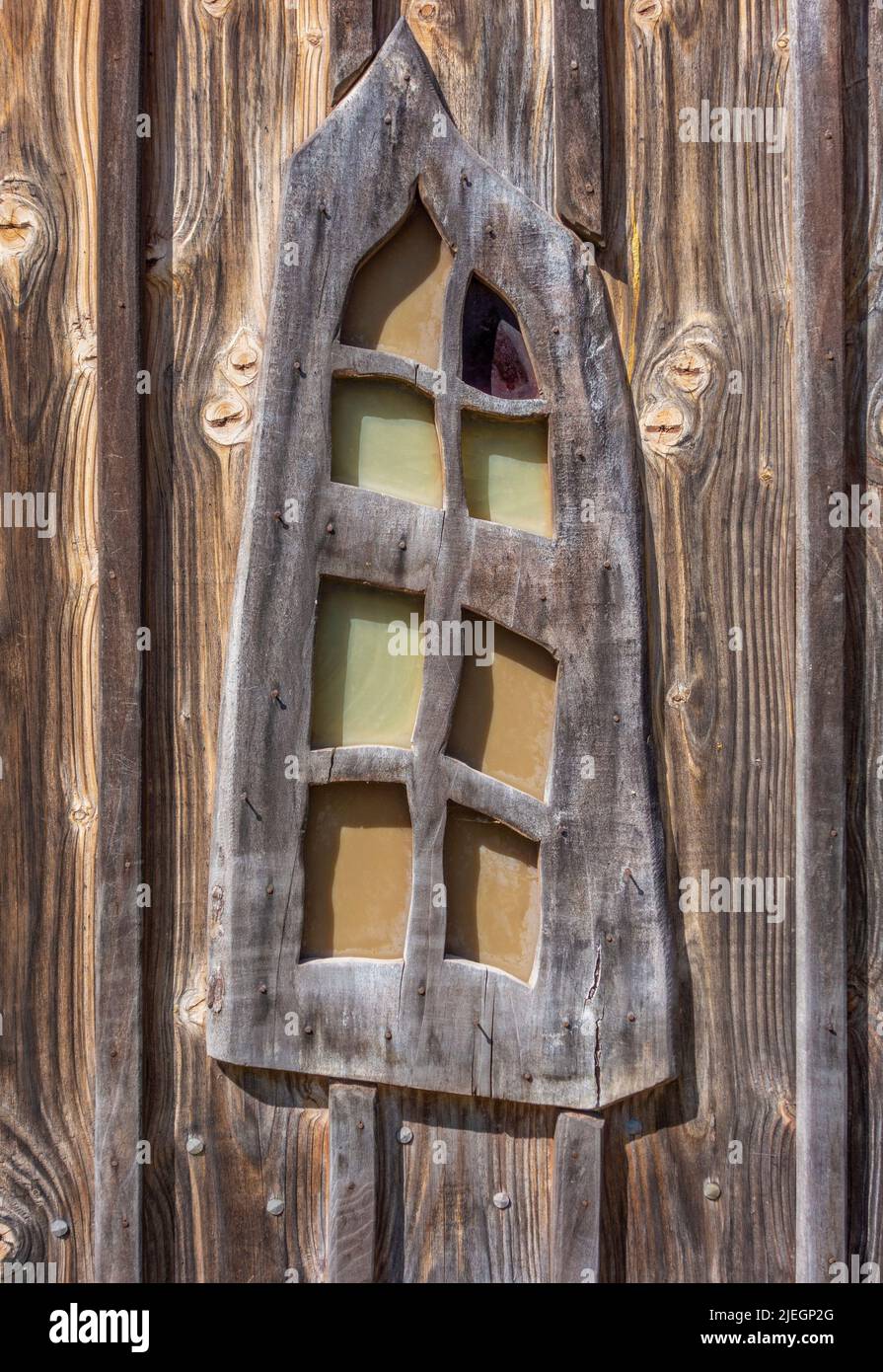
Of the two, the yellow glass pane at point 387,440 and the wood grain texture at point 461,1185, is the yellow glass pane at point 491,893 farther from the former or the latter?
the yellow glass pane at point 387,440

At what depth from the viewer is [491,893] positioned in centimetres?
188

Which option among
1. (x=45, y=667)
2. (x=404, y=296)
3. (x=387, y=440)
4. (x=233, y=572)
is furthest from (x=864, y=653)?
Answer: (x=45, y=667)

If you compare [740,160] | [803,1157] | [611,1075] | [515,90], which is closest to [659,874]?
[611,1075]

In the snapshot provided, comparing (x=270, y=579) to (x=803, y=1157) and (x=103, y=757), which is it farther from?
(x=803, y=1157)

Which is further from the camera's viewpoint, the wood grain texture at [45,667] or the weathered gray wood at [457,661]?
the wood grain texture at [45,667]

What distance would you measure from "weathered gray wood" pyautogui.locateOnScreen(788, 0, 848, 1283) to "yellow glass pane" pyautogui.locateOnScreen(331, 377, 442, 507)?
0.83m

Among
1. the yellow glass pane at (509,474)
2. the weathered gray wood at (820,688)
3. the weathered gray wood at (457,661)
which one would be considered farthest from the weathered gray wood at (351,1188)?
the yellow glass pane at (509,474)

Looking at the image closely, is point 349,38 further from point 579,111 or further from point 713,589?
point 713,589

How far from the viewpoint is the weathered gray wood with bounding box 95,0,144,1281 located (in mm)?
1865

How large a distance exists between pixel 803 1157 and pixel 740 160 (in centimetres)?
222

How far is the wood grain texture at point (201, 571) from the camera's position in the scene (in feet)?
6.26

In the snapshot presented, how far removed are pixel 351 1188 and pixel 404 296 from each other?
198 centimetres

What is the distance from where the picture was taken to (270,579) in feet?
6.03
